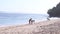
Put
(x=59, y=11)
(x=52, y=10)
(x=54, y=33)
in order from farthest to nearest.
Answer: (x=52, y=10) → (x=59, y=11) → (x=54, y=33)

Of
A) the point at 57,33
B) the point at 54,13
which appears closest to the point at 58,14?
the point at 54,13

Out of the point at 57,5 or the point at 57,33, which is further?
the point at 57,5

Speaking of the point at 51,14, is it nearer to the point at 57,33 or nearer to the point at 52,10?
the point at 52,10

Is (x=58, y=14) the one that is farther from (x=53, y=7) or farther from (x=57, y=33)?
(x=57, y=33)

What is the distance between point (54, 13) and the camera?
69188 mm

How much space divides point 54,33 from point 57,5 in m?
56.1

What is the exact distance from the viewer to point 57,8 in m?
67.2

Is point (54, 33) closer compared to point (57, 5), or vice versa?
point (54, 33)

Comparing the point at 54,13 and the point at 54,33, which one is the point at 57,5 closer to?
the point at 54,13

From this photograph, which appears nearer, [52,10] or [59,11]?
[59,11]

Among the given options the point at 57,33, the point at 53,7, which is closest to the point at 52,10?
the point at 53,7

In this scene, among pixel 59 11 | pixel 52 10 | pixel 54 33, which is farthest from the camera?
pixel 52 10

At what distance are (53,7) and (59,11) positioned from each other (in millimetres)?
6601

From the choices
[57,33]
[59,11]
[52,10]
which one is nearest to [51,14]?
[52,10]
